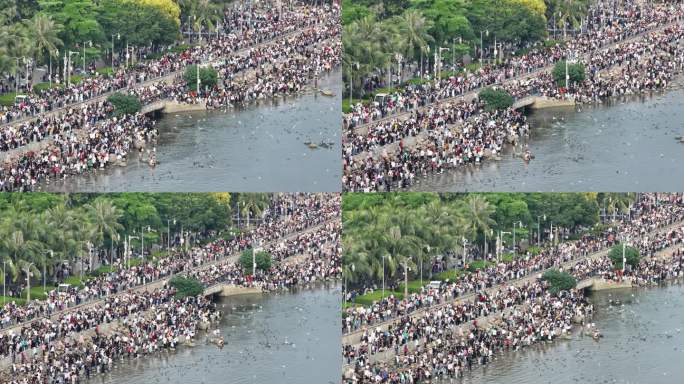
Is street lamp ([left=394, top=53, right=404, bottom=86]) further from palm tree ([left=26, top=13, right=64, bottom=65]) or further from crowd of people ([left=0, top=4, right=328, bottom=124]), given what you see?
palm tree ([left=26, top=13, right=64, bottom=65])

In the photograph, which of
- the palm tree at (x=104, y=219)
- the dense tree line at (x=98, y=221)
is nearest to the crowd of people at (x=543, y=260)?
the dense tree line at (x=98, y=221)

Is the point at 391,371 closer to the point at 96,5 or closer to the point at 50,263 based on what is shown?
the point at 50,263

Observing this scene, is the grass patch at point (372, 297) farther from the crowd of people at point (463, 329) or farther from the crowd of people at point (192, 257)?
the crowd of people at point (192, 257)

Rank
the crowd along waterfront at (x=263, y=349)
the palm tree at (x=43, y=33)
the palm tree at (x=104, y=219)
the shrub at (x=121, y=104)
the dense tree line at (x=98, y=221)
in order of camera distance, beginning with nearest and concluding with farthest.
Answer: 1. the crowd along waterfront at (x=263, y=349)
2. the dense tree line at (x=98, y=221)
3. the palm tree at (x=104, y=219)
4. the shrub at (x=121, y=104)
5. the palm tree at (x=43, y=33)

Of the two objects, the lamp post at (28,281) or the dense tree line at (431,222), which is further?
the dense tree line at (431,222)

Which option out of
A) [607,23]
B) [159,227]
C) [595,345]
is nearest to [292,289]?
[159,227]

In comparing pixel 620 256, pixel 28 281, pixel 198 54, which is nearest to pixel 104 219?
pixel 28 281

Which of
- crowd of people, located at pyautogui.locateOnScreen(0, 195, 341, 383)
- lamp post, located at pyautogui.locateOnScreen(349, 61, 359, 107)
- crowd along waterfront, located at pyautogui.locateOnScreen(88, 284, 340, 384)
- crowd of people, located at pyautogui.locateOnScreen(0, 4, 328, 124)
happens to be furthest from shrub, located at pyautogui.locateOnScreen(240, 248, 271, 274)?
crowd of people, located at pyautogui.locateOnScreen(0, 4, 328, 124)

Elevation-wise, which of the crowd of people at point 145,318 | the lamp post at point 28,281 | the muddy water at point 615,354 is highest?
the lamp post at point 28,281
